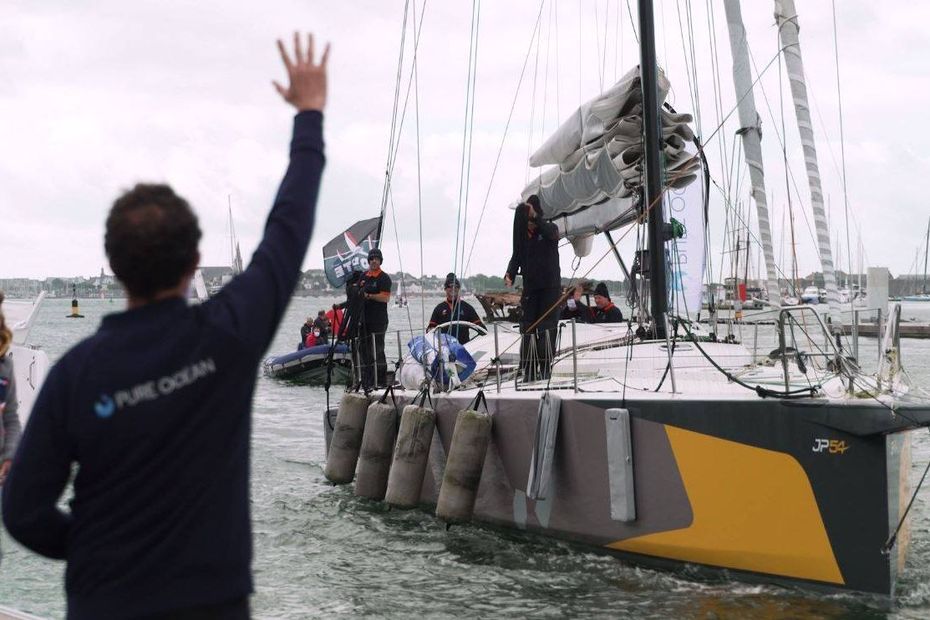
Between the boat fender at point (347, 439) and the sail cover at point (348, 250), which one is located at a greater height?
the sail cover at point (348, 250)

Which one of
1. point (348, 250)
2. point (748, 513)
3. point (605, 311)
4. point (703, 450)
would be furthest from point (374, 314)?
point (348, 250)

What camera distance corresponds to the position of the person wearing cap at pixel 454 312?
493 inches

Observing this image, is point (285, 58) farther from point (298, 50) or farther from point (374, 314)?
point (374, 314)

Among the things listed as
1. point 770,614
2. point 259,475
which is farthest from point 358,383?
point 770,614

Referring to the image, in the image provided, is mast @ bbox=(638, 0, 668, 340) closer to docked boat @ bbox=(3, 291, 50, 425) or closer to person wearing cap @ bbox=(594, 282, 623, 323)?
person wearing cap @ bbox=(594, 282, 623, 323)

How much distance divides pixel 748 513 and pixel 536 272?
358 cm

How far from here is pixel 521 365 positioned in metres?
9.92

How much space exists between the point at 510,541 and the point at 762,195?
552 centimetres

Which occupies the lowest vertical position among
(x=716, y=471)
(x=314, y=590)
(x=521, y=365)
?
(x=314, y=590)

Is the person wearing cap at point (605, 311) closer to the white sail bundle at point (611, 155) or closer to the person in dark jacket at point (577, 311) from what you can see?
the person in dark jacket at point (577, 311)

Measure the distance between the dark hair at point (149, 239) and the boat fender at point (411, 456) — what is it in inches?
306

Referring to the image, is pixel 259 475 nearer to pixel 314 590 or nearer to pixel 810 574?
pixel 314 590

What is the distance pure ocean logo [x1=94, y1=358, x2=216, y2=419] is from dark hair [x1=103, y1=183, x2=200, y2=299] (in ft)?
0.60

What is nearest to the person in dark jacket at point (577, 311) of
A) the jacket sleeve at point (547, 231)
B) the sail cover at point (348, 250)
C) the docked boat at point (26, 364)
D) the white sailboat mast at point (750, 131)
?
the white sailboat mast at point (750, 131)
